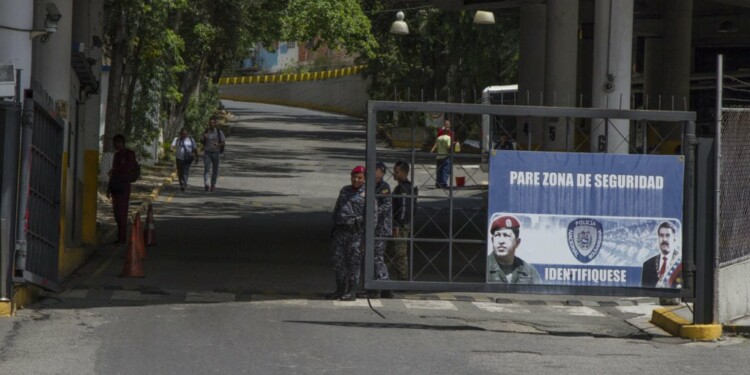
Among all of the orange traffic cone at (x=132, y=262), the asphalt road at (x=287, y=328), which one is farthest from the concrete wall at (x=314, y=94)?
the orange traffic cone at (x=132, y=262)

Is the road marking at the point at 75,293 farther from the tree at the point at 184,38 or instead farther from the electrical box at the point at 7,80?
the tree at the point at 184,38

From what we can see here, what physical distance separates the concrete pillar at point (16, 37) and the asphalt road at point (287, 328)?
2.80 meters

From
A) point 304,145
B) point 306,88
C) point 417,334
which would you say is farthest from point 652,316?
point 306,88

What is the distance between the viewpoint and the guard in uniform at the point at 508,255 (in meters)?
14.6

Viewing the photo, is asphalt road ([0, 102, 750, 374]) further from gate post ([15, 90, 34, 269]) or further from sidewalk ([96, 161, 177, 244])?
sidewalk ([96, 161, 177, 244])

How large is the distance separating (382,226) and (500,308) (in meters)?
2.19

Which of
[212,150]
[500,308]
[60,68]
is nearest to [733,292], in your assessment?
[500,308]

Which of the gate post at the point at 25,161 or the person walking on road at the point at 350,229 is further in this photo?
the person walking on road at the point at 350,229

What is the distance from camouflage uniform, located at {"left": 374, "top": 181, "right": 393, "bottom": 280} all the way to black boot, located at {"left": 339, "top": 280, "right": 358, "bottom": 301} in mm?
867

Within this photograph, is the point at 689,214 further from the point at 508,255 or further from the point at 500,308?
the point at 500,308

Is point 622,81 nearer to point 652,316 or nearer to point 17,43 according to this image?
point 652,316

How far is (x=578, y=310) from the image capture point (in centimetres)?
1736

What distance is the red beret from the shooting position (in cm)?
1463

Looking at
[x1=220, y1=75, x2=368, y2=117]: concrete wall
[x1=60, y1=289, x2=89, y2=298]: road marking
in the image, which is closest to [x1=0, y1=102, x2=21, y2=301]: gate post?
[x1=60, y1=289, x2=89, y2=298]: road marking
